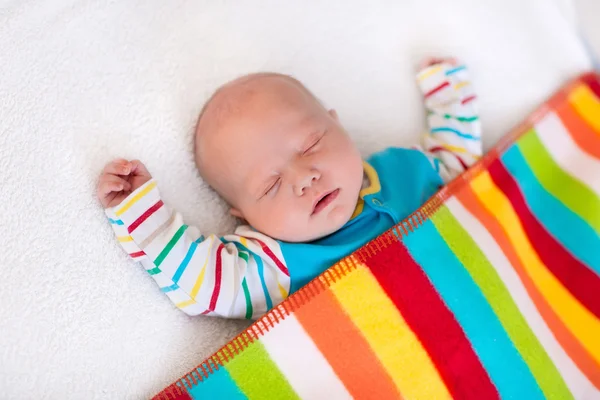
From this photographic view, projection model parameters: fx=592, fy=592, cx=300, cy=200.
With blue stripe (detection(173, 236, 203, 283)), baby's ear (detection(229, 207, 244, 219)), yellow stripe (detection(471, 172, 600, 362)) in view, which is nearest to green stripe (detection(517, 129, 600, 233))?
yellow stripe (detection(471, 172, 600, 362))

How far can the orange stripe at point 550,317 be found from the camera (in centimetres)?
98

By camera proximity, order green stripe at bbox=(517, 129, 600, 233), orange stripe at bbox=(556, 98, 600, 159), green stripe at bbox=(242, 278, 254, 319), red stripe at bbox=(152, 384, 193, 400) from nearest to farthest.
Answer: red stripe at bbox=(152, 384, 193, 400) → green stripe at bbox=(242, 278, 254, 319) → green stripe at bbox=(517, 129, 600, 233) → orange stripe at bbox=(556, 98, 600, 159)

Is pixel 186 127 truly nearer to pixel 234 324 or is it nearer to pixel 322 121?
pixel 322 121

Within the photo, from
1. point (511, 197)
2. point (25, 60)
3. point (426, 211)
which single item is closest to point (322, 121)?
point (426, 211)

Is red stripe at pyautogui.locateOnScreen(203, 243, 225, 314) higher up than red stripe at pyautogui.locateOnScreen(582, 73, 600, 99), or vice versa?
red stripe at pyautogui.locateOnScreen(203, 243, 225, 314)

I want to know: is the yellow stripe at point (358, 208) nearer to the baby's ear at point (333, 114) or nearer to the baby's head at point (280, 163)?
the baby's head at point (280, 163)

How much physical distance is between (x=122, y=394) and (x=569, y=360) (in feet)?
2.34

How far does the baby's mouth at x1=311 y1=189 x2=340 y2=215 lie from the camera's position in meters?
0.98

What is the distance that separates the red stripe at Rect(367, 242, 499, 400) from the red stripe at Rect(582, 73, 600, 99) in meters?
0.67

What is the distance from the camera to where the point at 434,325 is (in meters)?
0.90

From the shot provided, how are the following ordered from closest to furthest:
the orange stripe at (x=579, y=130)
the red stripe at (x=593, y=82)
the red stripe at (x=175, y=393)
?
the red stripe at (x=175, y=393) < the orange stripe at (x=579, y=130) < the red stripe at (x=593, y=82)

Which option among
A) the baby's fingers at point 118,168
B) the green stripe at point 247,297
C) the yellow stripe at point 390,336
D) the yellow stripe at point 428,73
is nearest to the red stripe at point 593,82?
the yellow stripe at point 428,73

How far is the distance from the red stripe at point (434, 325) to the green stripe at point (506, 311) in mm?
76

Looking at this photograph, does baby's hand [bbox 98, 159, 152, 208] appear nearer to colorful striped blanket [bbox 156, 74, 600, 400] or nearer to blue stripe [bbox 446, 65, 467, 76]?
colorful striped blanket [bbox 156, 74, 600, 400]
